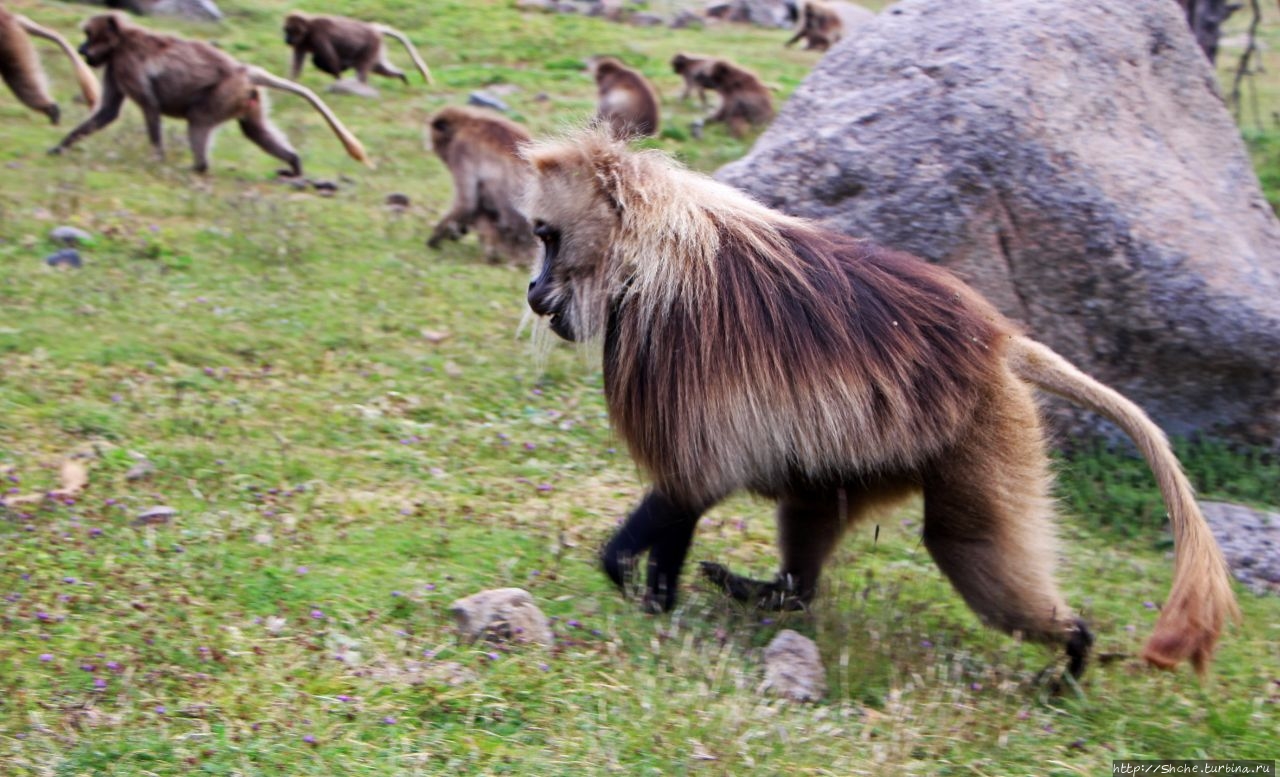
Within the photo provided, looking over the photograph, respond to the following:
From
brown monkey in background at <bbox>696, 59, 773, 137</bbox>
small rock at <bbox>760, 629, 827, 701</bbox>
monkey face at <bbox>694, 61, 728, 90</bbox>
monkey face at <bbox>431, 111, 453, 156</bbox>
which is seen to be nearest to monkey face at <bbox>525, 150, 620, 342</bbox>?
small rock at <bbox>760, 629, 827, 701</bbox>

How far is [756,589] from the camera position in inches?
182

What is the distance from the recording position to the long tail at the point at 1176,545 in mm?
3656

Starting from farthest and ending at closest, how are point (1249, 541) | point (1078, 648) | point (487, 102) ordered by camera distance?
point (487, 102)
point (1249, 541)
point (1078, 648)

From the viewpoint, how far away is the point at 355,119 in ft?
42.8

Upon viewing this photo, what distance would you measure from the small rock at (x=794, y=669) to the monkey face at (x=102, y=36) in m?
8.69

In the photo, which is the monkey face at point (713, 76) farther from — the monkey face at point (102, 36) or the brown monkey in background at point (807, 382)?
the brown monkey in background at point (807, 382)

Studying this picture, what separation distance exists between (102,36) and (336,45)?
4031 millimetres

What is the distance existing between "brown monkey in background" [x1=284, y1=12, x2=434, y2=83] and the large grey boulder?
8846 mm

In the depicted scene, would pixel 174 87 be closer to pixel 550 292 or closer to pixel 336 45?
pixel 336 45

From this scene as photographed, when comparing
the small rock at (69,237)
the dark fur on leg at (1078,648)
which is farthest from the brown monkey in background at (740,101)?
the dark fur on leg at (1078,648)

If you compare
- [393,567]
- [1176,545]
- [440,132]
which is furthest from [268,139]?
[1176,545]

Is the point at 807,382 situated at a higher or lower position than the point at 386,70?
higher

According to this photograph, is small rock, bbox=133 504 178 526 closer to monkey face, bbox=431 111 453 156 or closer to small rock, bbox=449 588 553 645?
small rock, bbox=449 588 553 645

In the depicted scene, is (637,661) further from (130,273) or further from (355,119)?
(355,119)
